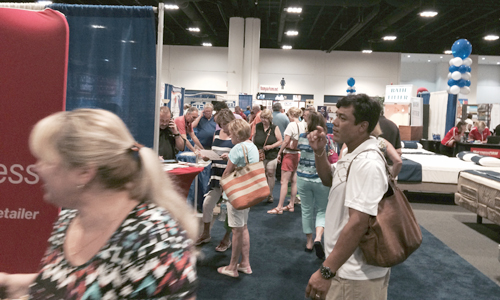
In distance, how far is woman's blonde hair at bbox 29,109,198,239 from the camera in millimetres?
802

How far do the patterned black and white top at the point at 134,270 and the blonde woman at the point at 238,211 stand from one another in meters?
2.34

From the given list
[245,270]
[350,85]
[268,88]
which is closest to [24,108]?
[245,270]

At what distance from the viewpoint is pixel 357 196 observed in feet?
4.65

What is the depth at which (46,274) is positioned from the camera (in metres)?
0.84

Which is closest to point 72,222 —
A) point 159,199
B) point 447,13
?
point 159,199

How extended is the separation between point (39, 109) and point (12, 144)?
20 centimetres

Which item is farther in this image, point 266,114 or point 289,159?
point 266,114

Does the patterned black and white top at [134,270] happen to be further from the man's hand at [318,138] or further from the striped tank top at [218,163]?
the striped tank top at [218,163]

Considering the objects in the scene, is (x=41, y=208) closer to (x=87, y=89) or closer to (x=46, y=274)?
(x=87, y=89)

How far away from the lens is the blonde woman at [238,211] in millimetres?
3170

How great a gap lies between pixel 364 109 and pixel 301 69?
61.9 feet

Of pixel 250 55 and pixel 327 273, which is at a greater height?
pixel 250 55

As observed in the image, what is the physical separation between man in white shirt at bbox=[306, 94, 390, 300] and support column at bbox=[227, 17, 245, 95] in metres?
13.8

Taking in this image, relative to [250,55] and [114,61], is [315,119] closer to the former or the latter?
[114,61]
